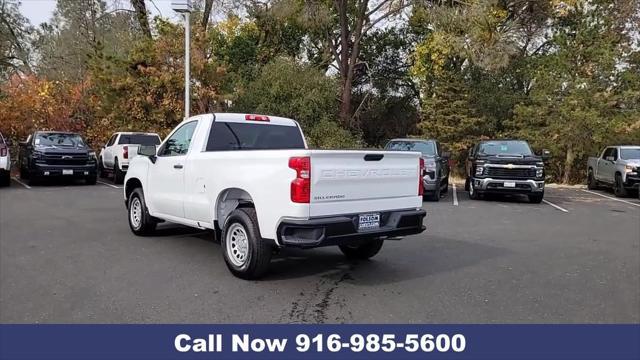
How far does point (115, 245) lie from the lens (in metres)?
7.97

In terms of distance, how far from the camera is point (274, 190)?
558 centimetres

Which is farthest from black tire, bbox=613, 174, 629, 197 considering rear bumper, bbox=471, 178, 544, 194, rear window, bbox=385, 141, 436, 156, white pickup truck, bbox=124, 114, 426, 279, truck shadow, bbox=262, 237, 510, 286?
white pickup truck, bbox=124, 114, 426, 279

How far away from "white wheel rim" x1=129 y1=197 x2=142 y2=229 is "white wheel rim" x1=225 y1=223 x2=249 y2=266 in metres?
3.02

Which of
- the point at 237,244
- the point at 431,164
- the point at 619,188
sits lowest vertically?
the point at 619,188

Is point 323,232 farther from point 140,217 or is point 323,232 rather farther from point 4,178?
point 4,178

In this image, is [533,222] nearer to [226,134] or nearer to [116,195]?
[226,134]

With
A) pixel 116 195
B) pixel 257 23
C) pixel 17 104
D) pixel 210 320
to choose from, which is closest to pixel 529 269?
pixel 210 320

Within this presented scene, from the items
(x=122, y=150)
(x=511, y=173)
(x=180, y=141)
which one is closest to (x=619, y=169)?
(x=511, y=173)

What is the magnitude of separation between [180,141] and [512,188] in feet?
33.1

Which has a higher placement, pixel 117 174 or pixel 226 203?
pixel 226 203

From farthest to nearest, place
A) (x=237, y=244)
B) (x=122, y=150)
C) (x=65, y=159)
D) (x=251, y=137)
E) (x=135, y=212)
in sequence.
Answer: (x=122, y=150), (x=65, y=159), (x=135, y=212), (x=251, y=137), (x=237, y=244)

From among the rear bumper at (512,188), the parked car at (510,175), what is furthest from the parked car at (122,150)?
the rear bumper at (512,188)

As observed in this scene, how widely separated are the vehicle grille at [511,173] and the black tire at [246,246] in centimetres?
1036

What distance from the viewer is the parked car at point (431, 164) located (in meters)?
14.6
